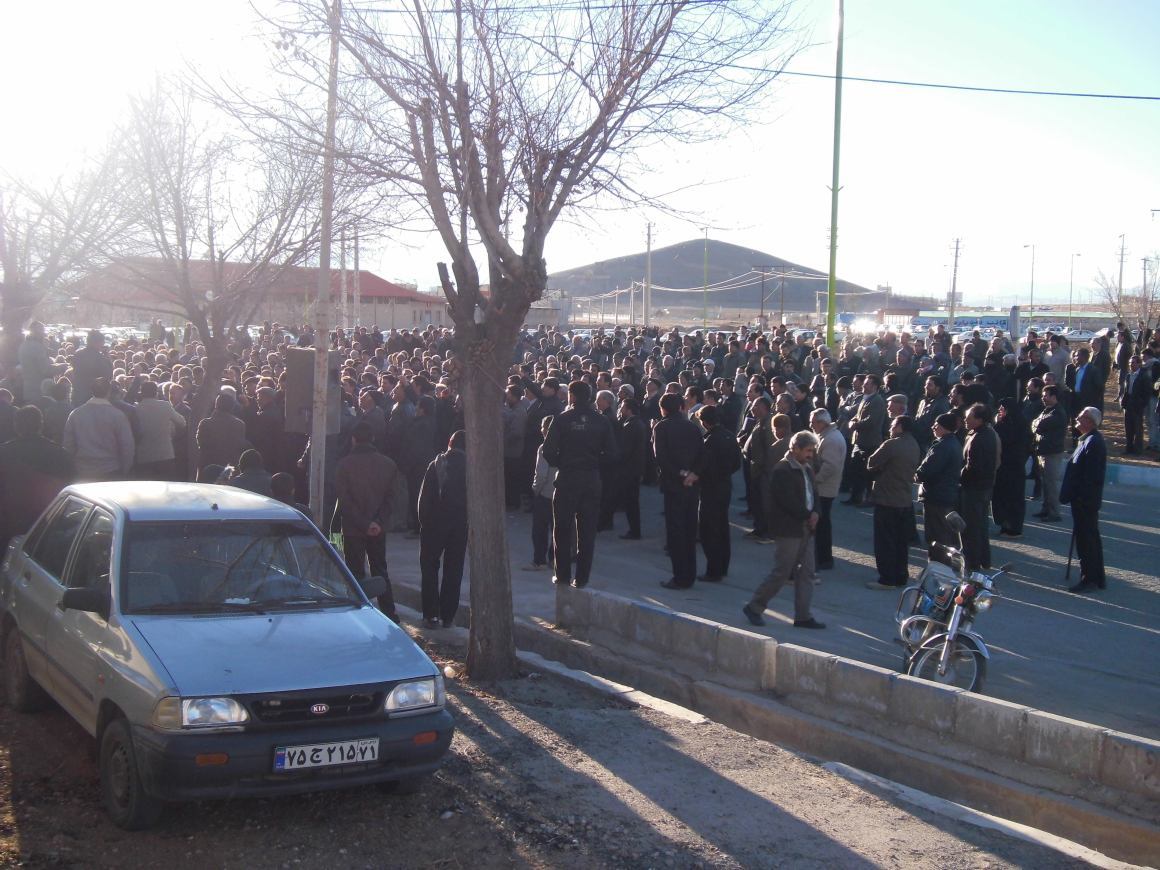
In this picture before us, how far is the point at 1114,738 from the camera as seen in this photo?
609cm

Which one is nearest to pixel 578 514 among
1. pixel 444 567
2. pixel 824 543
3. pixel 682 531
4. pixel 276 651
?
pixel 682 531

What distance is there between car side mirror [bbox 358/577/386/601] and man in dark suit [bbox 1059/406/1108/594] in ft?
24.5

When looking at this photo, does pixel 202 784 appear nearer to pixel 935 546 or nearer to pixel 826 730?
pixel 826 730

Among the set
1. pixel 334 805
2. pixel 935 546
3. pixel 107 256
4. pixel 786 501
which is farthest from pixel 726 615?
pixel 107 256

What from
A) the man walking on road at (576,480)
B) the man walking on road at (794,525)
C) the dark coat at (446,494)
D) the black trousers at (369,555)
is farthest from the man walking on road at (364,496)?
the man walking on road at (794,525)

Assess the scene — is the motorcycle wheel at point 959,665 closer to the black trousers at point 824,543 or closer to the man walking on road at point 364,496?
the man walking on road at point 364,496

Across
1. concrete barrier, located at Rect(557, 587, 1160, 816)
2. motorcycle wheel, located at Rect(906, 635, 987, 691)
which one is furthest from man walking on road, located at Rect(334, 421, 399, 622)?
motorcycle wheel, located at Rect(906, 635, 987, 691)

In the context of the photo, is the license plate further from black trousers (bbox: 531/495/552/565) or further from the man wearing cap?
the man wearing cap

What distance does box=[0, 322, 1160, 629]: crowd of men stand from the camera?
9.91m

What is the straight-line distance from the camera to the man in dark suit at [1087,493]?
36.2ft

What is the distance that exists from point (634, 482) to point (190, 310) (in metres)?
6.18

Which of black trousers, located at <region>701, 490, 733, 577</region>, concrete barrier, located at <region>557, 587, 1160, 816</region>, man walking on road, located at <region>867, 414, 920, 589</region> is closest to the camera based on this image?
concrete barrier, located at <region>557, 587, 1160, 816</region>

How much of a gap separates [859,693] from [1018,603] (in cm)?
452

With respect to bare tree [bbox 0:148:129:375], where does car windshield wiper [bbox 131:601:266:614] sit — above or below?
below
